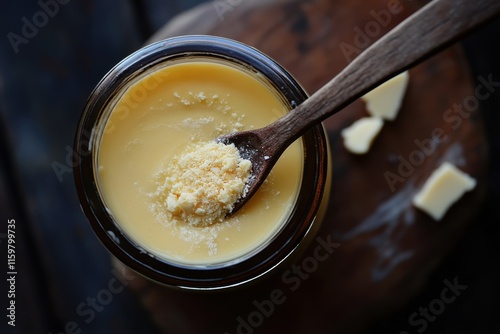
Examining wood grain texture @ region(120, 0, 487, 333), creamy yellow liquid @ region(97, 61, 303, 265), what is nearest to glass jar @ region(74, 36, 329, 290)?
creamy yellow liquid @ region(97, 61, 303, 265)

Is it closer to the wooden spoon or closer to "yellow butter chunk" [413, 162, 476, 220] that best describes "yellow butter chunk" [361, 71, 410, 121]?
"yellow butter chunk" [413, 162, 476, 220]

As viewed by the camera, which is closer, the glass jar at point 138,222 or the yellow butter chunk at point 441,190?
the glass jar at point 138,222

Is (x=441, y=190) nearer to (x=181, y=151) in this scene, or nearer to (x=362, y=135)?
(x=362, y=135)

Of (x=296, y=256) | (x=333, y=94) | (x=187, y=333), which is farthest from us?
(x=187, y=333)

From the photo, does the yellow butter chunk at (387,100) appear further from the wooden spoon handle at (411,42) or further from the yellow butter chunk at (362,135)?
the wooden spoon handle at (411,42)

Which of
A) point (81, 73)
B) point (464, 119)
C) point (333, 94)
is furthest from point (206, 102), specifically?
point (464, 119)

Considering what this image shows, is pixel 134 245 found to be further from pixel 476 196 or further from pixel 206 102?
pixel 476 196

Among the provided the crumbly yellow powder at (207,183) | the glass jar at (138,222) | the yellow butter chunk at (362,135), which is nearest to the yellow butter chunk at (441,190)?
the yellow butter chunk at (362,135)

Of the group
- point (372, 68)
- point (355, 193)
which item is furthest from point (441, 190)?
point (372, 68)
